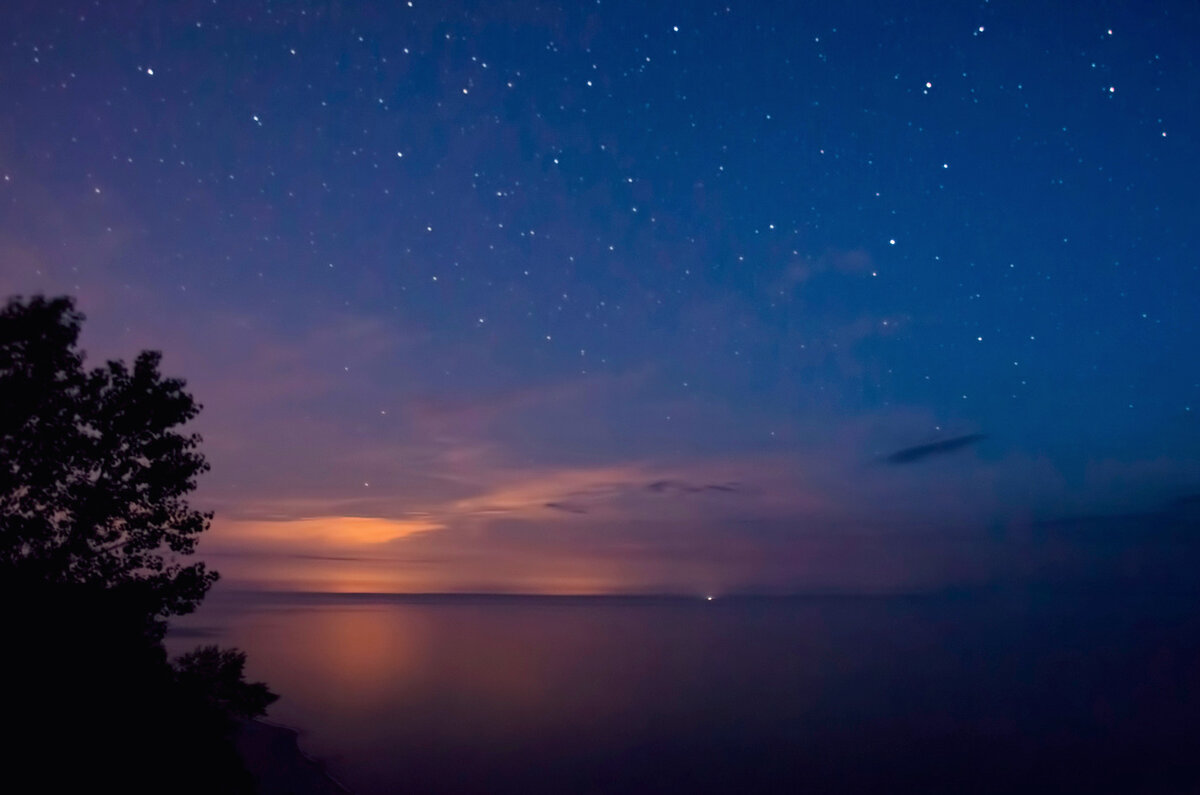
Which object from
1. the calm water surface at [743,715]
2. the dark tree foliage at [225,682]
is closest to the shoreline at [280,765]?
the calm water surface at [743,715]

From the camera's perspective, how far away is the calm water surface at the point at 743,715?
25.5 meters

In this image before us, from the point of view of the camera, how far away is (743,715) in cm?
3509

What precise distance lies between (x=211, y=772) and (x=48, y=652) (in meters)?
2.34

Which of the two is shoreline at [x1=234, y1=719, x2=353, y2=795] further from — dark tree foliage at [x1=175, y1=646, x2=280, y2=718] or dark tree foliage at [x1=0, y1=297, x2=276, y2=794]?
dark tree foliage at [x1=0, y1=297, x2=276, y2=794]

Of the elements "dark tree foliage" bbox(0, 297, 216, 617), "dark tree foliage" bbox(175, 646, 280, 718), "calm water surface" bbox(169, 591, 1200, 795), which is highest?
"dark tree foliage" bbox(0, 297, 216, 617)

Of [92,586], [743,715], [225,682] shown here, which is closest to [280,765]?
[225,682]

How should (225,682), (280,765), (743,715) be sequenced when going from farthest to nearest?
1. (743,715)
2. (280,765)
3. (225,682)

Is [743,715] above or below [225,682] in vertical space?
below

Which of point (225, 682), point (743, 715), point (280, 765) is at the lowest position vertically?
point (743, 715)

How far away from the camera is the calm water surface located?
25531 mm

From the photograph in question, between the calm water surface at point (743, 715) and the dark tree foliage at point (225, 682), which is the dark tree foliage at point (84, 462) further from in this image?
the calm water surface at point (743, 715)

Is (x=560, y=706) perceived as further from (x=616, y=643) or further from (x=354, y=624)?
(x=354, y=624)

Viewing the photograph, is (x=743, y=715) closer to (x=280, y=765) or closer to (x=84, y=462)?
(x=280, y=765)

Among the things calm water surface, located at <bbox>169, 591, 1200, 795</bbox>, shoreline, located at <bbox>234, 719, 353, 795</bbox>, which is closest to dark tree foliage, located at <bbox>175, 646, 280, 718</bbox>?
shoreline, located at <bbox>234, 719, 353, 795</bbox>
